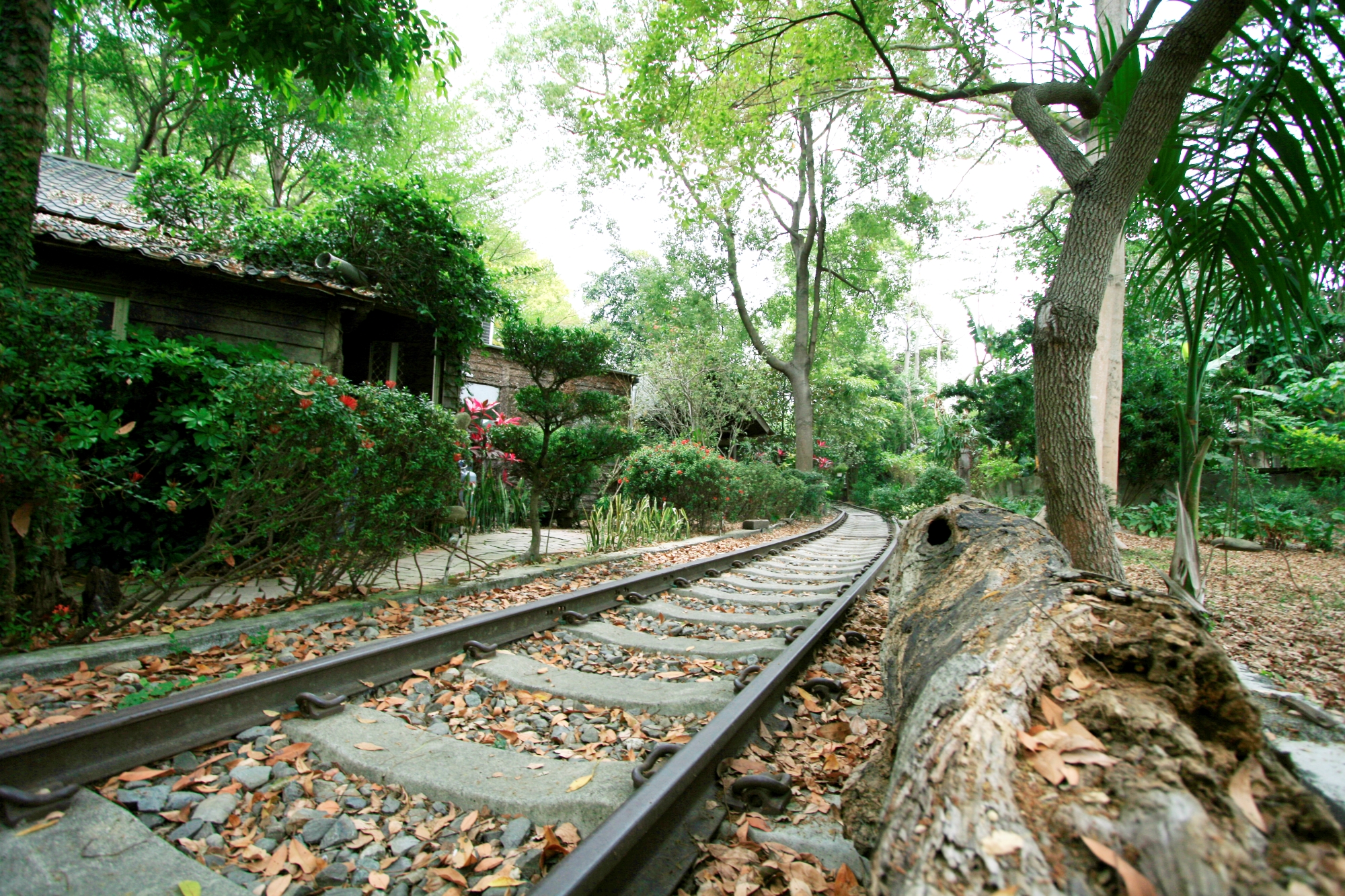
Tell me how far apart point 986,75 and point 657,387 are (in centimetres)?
1455

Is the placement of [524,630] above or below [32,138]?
below

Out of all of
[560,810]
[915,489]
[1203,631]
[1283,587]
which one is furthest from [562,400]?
[915,489]

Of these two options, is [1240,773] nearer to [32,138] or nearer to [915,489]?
[32,138]

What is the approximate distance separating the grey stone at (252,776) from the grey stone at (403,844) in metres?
0.56

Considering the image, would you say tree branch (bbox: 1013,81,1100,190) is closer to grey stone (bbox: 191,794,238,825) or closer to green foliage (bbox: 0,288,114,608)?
grey stone (bbox: 191,794,238,825)

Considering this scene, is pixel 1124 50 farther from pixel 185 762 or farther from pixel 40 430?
pixel 40 430

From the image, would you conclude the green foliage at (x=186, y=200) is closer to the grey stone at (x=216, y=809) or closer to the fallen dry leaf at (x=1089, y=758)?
the grey stone at (x=216, y=809)

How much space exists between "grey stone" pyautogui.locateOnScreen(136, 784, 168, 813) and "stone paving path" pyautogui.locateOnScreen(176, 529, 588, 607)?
1781 mm

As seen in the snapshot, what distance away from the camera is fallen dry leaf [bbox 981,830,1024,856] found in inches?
36.4

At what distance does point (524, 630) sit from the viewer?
3.48m

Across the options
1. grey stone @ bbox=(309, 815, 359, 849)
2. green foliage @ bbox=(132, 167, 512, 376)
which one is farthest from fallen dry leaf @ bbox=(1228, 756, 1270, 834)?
green foliage @ bbox=(132, 167, 512, 376)

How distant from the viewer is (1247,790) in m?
0.99

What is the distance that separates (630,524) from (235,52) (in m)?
5.75

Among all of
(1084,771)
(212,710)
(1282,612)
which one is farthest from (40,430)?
(1282,612)
